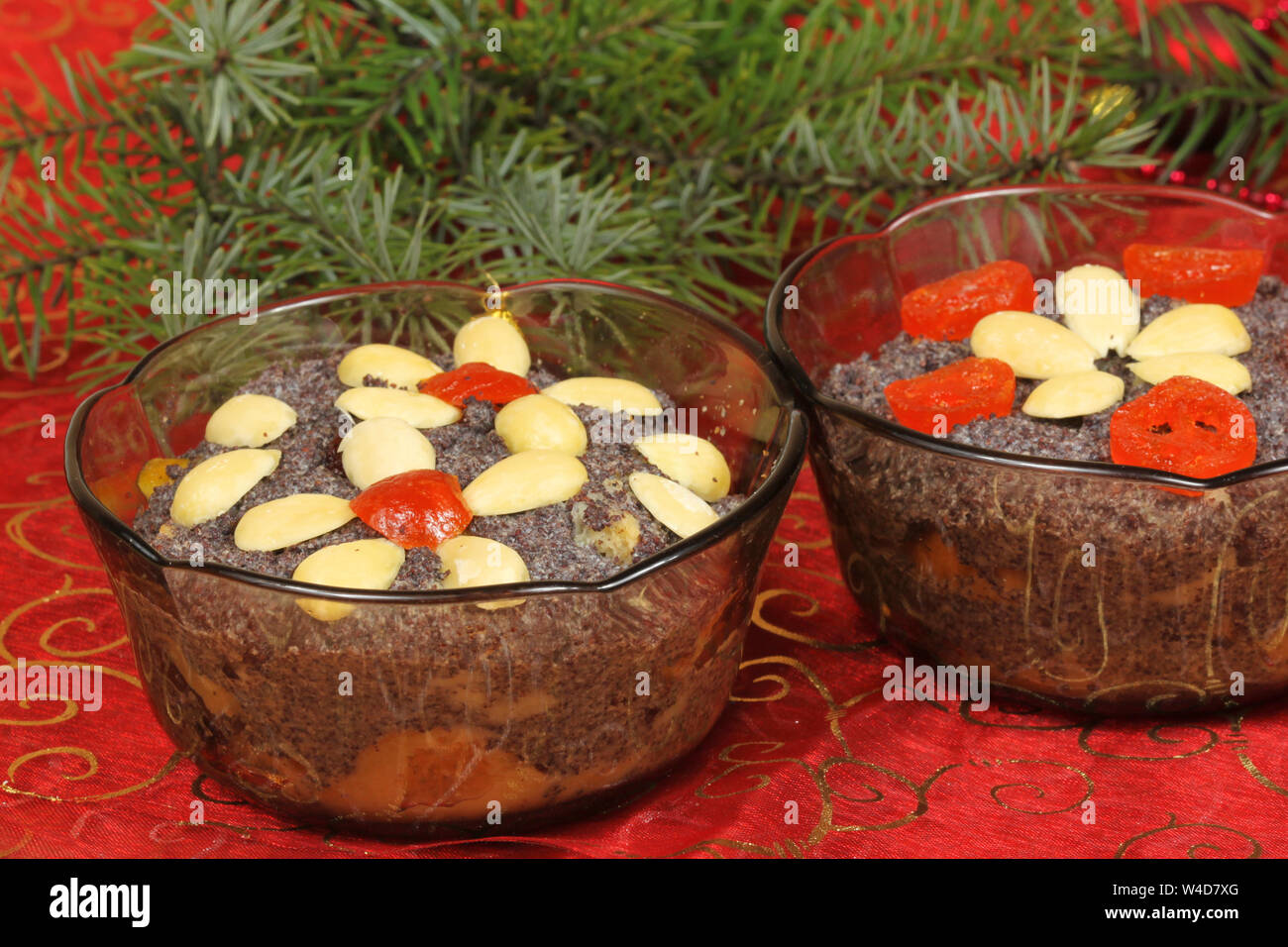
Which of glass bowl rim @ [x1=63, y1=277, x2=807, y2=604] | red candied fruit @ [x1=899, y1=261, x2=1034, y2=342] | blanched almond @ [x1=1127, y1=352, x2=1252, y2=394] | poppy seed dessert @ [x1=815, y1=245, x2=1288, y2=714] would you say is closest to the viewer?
glass bowl rim @ [x1=63, y1=277, x2=807, y2=604]

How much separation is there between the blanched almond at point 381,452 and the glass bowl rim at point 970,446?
224 millimetres

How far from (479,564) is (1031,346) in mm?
397

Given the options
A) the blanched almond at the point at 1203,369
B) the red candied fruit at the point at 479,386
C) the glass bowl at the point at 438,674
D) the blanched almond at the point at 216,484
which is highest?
the blanched almond at the point at 1203,369

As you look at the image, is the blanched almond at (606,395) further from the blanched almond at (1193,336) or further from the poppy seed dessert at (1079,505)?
the blanched almond at (1193,336)

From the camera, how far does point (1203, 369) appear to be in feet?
2.81

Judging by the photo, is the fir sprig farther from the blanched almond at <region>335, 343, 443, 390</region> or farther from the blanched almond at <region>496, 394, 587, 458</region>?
the blanched almond at <region>496, 394, 587, 458</region>

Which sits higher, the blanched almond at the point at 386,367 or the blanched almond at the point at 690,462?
the blanched almond at the point at 386,367

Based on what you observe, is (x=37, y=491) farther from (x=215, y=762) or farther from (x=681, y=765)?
(x=681, y=765)

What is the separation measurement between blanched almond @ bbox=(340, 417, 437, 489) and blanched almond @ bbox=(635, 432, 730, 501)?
127 millimetres

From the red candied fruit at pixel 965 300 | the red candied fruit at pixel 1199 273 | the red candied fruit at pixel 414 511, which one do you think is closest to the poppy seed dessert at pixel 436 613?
the red candied fruit at pixel 414 511

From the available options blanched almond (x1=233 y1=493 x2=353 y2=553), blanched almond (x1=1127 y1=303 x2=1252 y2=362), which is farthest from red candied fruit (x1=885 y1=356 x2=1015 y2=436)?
blanched almond (x1=233 y1=493 x2=353 y2=553)

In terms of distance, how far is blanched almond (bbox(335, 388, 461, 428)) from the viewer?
0.84m

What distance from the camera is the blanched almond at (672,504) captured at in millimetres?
755

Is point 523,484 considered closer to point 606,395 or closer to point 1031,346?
point 606,395
